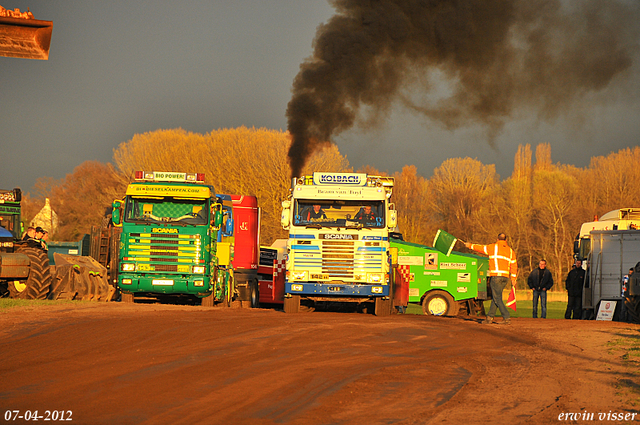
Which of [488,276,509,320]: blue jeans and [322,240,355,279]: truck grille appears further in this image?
[322,240,355,279]: truck grille

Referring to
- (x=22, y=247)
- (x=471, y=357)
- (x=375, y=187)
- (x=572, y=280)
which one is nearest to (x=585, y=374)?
(x=471, y=357)

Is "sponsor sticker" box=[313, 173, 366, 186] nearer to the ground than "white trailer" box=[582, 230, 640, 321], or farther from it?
farther from it

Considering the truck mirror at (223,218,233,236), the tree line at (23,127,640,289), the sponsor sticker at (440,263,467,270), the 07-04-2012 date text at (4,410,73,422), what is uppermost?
the tree line at (23,127,640,289)

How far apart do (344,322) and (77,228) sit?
181 feet

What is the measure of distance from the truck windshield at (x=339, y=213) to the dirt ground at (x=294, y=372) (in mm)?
3961

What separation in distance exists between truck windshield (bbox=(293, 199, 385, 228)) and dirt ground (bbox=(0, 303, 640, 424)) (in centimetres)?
396

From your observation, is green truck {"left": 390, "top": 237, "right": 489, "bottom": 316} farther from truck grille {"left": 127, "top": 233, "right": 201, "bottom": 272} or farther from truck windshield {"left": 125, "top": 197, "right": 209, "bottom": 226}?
truck grille {"left": 127, "top": 233, "right": 201, "bottom": 272}

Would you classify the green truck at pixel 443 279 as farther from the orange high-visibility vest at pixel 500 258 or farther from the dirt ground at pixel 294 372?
the dirt ground at pixel 294 372

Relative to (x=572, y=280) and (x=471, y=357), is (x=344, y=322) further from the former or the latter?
(x=572, y=280)

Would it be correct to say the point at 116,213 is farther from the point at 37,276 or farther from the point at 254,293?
the point at 254,293

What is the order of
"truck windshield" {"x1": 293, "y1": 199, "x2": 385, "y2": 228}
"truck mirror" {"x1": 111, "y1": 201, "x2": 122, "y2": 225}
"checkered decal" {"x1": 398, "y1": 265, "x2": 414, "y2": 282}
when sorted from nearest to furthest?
1. "truck windshield" {"x1": 293, "y1": 199, "x2": 385, "y2": 228}
2. "truck mirror" {"x1": 111, "y1": 201, "x2": 122, "y2": 225}
3. "checkered decal" {"x1": 398, "y1": 265, "x2": 414, "y2": 282}

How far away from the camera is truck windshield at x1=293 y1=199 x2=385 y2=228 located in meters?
18.3

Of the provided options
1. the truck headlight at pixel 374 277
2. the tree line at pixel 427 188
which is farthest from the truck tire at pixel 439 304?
the tree line at pixel 427 188

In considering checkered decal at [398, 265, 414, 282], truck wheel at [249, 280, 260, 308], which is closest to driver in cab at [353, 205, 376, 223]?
checkered decal at [398, 265, 414, 282]
